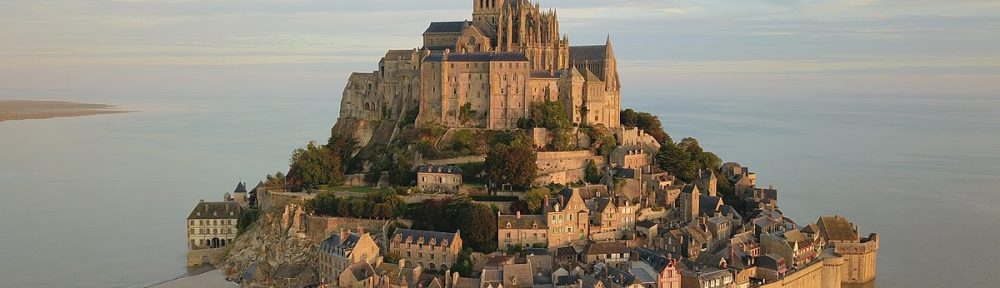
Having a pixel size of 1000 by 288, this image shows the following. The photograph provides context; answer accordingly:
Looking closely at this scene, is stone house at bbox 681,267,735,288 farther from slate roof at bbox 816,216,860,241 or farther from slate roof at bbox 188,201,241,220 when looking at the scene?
slate roof at bbox 188,201,241,220

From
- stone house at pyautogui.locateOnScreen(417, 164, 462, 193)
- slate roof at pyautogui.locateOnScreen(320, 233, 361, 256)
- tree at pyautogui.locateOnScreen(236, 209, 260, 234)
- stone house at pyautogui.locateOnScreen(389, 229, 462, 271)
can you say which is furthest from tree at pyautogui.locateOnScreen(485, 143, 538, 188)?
tree at pyautogui.locateOnScreen(236, 209, 260, 234)

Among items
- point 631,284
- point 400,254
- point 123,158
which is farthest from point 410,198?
point 123,158

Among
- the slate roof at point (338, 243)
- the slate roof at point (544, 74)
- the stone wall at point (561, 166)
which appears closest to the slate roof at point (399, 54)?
the slate roof at point (544, 74)

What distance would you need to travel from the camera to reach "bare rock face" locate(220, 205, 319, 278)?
36500 mm

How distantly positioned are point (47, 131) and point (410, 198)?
8740cm

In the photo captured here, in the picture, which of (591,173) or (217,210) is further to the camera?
(217,210)

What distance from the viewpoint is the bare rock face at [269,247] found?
36500mm

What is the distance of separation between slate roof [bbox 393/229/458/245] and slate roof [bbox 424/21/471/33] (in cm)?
1640

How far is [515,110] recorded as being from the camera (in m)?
42.7

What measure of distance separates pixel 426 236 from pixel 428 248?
504 mm

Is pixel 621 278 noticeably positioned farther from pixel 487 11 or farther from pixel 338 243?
pixel 487 11

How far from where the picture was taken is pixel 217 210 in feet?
134

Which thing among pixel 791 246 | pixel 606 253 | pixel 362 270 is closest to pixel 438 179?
pixel 362 270

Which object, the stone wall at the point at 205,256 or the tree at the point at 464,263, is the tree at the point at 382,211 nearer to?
the tree at the point at 464,263
